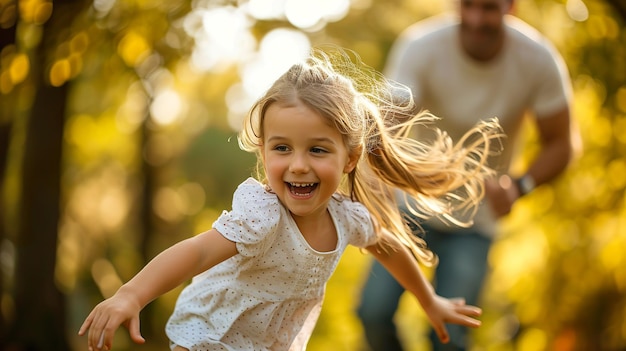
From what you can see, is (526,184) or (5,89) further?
(5,89)

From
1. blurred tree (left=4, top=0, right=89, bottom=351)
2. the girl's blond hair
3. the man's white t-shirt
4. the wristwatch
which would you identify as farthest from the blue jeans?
blurred tree (left=4, top=0, right=89, bottom=351)

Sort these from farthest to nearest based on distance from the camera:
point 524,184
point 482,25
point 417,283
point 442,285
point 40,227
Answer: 1. point 40,227
2. point 524,184
3. point 482,25
4. point 442,285
5. point 417,283

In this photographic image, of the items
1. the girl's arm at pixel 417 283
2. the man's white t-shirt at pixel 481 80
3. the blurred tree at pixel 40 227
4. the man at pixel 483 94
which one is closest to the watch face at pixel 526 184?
the man at pixel 483 94

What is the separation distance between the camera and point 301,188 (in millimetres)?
2947

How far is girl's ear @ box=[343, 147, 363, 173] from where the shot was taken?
3.17 meters

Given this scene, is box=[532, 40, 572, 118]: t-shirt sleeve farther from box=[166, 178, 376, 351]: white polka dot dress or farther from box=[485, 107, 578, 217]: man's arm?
box=[166, 178, 376, 351]: white polka dot dress

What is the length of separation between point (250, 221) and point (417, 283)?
87cm

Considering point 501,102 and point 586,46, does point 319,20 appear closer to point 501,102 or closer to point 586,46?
point 586,46

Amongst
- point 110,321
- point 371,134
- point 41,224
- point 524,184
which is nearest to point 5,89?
point 41,224

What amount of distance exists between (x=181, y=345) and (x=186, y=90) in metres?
16.9

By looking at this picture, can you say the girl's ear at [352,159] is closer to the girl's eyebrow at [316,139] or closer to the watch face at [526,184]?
the girl's eyebrow at [316,139]

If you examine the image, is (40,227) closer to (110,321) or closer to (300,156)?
(300,156)

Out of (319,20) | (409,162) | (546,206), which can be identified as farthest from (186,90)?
(409,162)

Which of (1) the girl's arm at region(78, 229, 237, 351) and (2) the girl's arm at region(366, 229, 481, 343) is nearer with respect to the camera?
(1) the girl's arm at region(78, 229, 237, 351)
